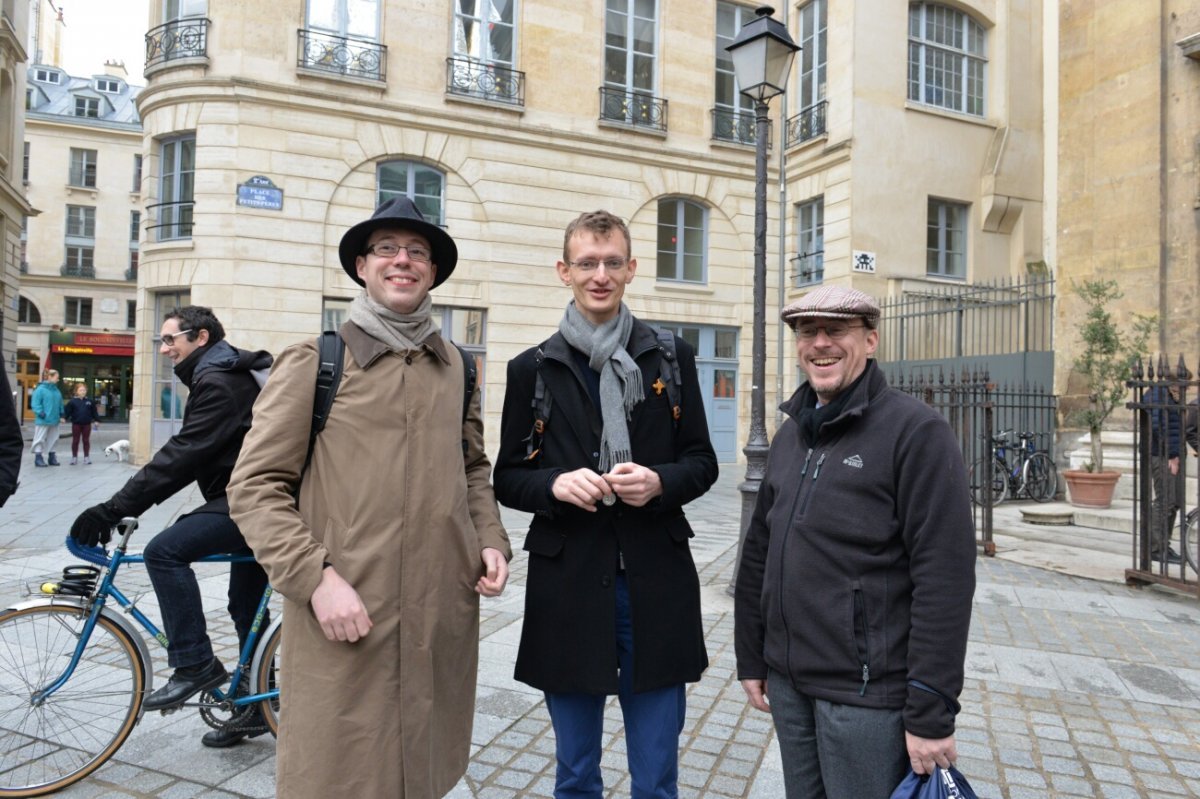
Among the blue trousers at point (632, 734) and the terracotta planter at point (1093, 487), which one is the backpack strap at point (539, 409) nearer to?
the blue trousers at point (632, 734)

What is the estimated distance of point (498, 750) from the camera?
360 centimetres

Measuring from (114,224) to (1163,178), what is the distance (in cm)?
4712

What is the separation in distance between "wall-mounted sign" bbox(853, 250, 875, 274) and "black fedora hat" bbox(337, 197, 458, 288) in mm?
16331

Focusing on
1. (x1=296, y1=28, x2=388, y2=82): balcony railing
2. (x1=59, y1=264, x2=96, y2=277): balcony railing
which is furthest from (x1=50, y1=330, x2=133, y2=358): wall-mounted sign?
(x1=296, y1=28, x2=388, y2=82): balcony railing

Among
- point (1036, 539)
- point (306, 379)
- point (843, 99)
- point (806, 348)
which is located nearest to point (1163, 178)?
point (1036, 539)

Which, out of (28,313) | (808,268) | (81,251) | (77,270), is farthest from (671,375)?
(81,251)

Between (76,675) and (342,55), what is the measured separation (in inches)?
603

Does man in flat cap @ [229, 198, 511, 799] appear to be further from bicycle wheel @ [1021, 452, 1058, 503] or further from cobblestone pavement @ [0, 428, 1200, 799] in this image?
bicycle wheel @ [1021, 452, 1058, 503]

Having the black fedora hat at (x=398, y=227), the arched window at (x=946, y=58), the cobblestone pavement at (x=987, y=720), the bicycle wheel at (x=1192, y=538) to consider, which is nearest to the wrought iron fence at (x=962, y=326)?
the arched window at (x=946, y=58)

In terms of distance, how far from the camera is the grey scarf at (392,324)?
→ 7.30 feet

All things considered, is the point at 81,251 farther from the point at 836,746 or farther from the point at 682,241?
the point at 836,746

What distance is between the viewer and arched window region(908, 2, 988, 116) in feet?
60.4

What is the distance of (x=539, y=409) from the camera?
8.07 ft

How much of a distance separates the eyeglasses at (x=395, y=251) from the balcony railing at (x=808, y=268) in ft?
56.9
